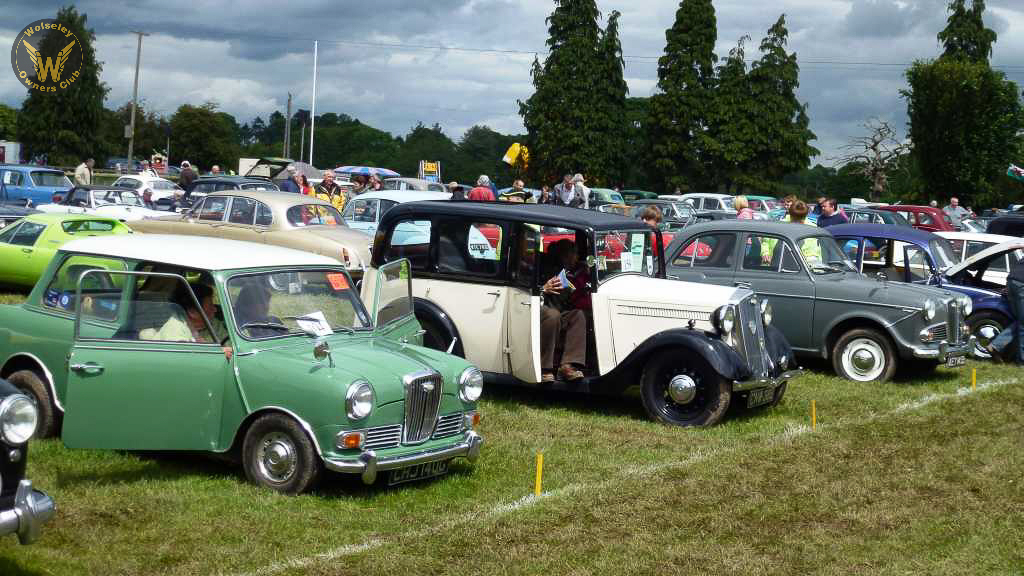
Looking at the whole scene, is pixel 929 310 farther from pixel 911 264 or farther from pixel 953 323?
pixel 911 264

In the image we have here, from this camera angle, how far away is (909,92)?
53250 mm

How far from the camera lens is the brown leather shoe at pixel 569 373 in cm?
984

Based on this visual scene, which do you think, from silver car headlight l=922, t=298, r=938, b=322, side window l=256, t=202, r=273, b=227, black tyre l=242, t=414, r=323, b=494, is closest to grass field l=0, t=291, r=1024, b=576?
A: black tyre l=242, t=414, r=323, b=494

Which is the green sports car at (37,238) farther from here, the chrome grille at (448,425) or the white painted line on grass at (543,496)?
the white painted line on grass at (543,496)

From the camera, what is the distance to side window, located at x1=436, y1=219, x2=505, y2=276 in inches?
393

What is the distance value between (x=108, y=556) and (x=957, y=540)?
475cm

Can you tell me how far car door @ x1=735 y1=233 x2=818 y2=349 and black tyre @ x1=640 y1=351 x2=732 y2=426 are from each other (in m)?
3.08

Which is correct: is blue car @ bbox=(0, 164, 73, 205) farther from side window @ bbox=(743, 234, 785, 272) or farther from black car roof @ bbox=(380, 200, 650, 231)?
side window @ bbox=(743, 234, 785, 272)

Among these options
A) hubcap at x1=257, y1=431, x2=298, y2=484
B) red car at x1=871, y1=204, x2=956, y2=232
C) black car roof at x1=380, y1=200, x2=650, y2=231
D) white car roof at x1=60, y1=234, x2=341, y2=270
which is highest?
red car at x1=871, y1=204, x2=956, y2=232

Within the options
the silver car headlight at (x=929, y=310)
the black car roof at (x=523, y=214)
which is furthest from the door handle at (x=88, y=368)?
the silver car headlight at (x=929, y=310)

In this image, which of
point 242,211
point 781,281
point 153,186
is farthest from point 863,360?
point 153,186

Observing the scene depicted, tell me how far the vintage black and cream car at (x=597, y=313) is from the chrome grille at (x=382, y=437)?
9.37 ft

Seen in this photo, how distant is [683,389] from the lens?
957 centimetres

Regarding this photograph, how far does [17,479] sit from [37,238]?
11.8 meters
